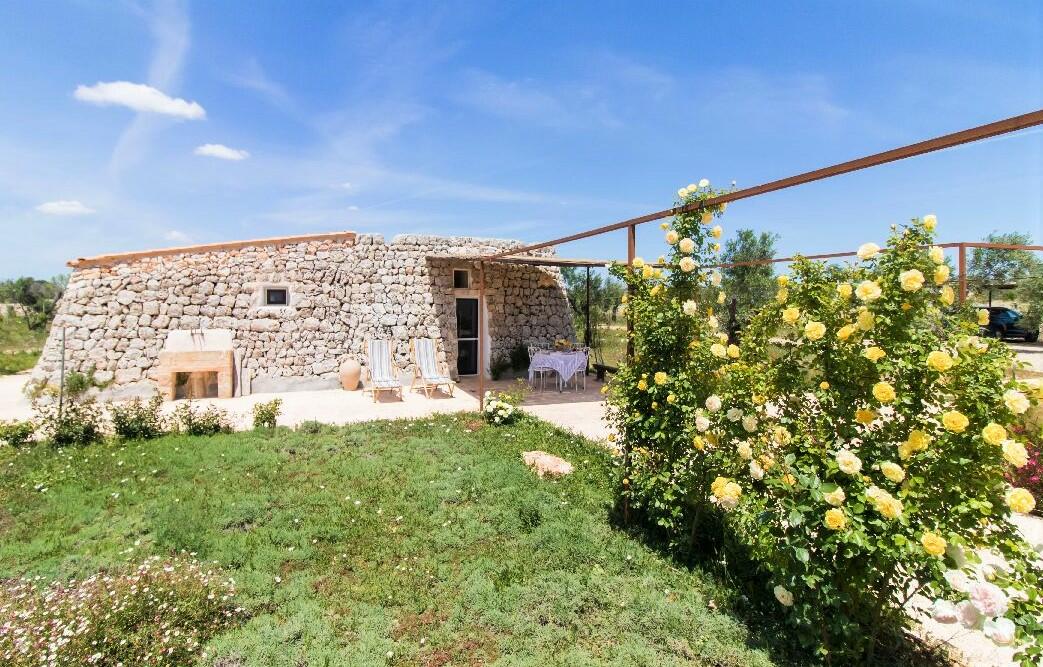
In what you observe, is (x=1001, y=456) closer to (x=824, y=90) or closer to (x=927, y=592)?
(x=927, y=592)

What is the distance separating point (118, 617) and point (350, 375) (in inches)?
323

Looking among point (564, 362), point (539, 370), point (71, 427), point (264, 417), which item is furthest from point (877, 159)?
point (539, 370)

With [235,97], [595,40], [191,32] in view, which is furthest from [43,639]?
[235,97]

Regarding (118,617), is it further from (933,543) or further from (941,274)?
(941,274)

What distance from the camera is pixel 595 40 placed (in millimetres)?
7336

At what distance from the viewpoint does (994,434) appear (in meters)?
1.78

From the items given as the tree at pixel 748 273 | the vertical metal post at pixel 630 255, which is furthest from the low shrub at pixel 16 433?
the tree at pixel 748 273

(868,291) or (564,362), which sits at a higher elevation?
(868,291)

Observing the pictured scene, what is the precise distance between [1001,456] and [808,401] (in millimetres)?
752

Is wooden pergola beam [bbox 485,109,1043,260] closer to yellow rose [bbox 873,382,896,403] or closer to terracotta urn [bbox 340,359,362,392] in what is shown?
yellow rose [bbox 873,382,896,403]

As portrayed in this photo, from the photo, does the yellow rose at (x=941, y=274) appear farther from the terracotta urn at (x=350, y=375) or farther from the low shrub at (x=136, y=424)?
Result: the terracotta urn at (x=350, y=375)

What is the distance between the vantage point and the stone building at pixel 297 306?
920 centimetres

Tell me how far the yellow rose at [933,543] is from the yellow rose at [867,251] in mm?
1217

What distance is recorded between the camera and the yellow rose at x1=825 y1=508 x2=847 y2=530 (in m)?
1.96
